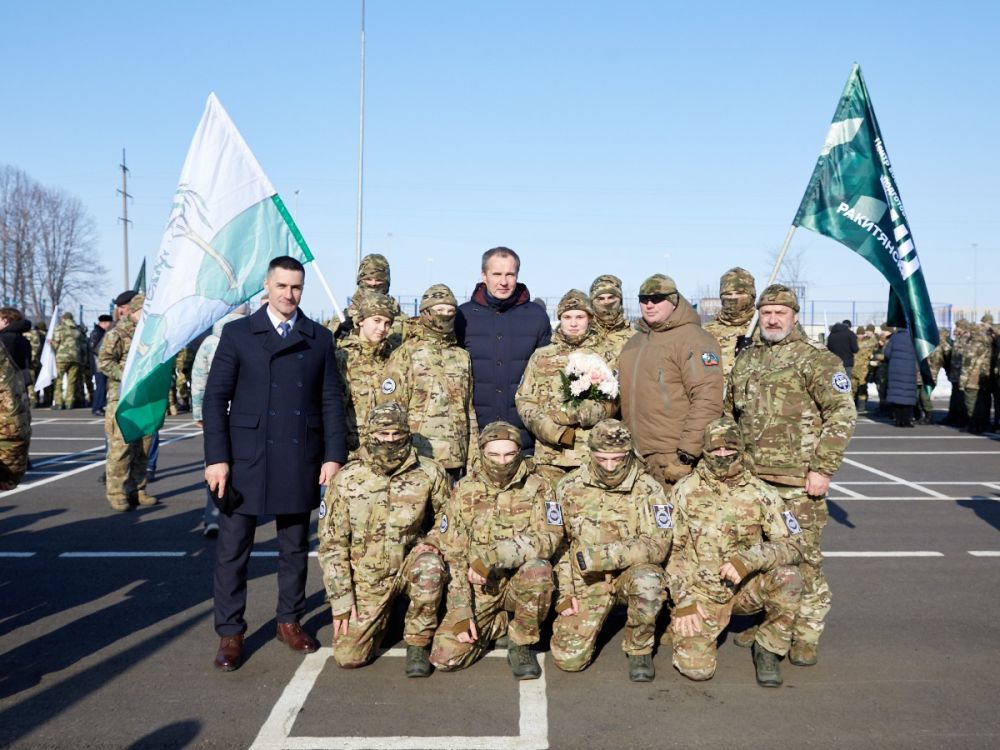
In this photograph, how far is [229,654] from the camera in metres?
4.87

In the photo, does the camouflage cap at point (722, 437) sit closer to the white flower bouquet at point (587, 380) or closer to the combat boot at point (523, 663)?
the white flower bouquet at point (587, 380)

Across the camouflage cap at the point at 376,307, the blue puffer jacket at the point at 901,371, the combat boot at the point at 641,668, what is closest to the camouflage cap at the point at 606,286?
the camouflage cap at the point at 376,307

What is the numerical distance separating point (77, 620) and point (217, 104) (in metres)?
3.76

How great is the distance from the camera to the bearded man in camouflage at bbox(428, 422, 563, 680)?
484cm

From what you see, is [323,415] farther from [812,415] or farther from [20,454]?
[812,415]

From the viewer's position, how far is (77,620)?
18.6 ft

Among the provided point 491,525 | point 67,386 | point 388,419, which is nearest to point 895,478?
point 491,525

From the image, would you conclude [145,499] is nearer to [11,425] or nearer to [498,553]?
[11,425]

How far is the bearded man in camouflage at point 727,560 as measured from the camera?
471 centimetres

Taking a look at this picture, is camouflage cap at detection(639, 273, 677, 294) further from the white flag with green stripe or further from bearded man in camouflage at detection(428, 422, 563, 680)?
the white flag with green stripe

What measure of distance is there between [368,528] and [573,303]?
196 cm

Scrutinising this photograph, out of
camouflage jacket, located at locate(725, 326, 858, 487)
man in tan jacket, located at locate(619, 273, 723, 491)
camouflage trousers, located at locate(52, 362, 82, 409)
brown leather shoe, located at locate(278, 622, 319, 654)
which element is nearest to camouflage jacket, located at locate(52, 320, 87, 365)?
camouflage trousers, located at locate(52, 362, 82, 409)

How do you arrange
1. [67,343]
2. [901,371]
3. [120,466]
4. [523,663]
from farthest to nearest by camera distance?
[67,343] < [901,371] < [120,466] < [523,663]

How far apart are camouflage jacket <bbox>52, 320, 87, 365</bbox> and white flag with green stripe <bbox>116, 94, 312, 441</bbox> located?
49.2 feet
